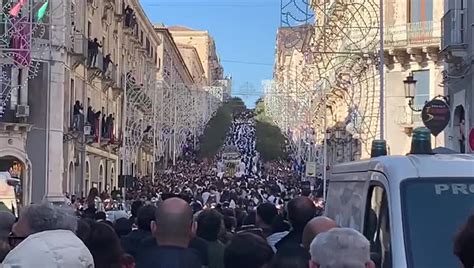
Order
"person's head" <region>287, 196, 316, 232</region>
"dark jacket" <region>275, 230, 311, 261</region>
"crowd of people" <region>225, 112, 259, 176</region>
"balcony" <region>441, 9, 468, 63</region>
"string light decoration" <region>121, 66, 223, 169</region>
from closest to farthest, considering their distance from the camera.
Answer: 1. "dark jacket" <region>275, 230, 311, 261</region>
2. "person's head" <region>287, 196, 316, 232</region>
3. "balcony" <region>441, 9, 468, 63</region>
4. "string light decoration" <region>121, 66, 223, 169</region>
5. "crowd of people" <region>225, 112, 259, 176</region>

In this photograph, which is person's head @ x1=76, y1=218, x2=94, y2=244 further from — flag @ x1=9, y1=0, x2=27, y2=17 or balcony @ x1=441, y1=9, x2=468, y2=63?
flag @ x1=9, y1=0, x2=27, y2=17

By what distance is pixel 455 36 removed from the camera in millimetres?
27703

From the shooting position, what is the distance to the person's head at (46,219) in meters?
5.26

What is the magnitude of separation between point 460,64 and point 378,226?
2240cm

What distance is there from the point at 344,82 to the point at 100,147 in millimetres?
20245

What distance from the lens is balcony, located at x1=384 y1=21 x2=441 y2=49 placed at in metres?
37.2

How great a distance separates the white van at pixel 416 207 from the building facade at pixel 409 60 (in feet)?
96.7

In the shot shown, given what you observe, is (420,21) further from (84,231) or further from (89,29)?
(84,231)

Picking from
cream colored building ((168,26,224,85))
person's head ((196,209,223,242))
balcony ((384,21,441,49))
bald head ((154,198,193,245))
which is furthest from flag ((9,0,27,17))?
cream colored building ((168,26,224,85))

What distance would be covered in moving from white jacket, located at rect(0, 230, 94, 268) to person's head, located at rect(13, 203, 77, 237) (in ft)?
4.60

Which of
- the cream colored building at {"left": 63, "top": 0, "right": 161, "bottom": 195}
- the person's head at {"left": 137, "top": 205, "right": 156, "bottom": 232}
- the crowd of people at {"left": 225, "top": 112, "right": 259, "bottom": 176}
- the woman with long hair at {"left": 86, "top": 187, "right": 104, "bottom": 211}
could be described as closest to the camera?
the person's head at {"left": 137, "top": 205, "right": 156, "bottom": 232}

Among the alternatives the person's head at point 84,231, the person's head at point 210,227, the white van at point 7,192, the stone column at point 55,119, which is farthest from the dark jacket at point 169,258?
the stone column at point 55,119

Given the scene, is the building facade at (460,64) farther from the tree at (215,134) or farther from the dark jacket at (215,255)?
the tree at (215,134)

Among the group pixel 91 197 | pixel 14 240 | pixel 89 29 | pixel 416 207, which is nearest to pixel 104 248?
pixel 14 240
